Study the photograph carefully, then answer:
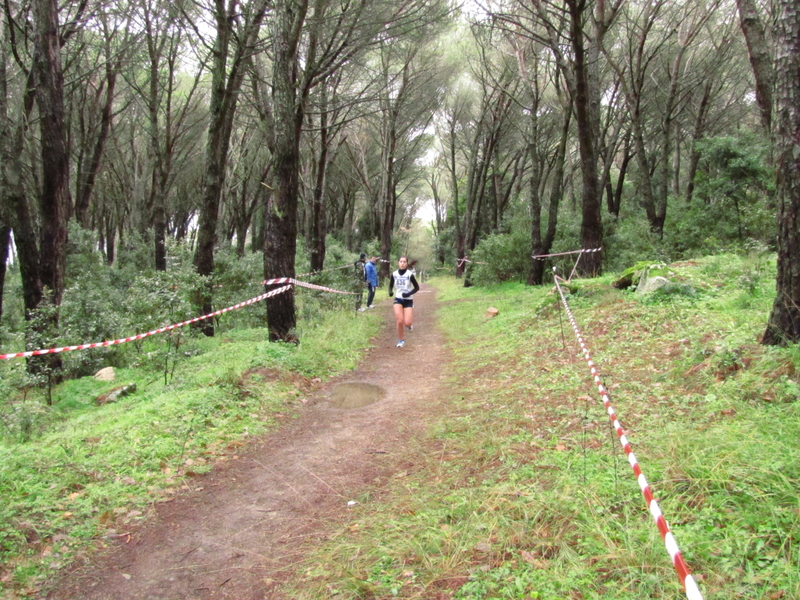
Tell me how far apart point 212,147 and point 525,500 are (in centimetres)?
936

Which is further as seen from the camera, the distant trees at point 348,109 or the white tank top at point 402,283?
the white tank top at point 402,283

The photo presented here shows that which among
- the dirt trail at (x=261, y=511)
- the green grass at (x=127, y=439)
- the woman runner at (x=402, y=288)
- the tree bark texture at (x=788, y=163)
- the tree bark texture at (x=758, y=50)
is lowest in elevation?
the dirt trail at (x=261, y=511)

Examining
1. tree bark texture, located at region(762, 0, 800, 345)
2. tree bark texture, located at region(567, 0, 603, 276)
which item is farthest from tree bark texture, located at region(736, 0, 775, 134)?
tree bark texture, located at region(762, 0, 800, 345)

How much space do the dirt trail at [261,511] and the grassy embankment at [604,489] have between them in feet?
0.87

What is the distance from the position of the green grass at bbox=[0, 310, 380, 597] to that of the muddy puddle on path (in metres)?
0.51

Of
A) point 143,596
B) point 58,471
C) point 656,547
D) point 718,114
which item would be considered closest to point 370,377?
point 58,471

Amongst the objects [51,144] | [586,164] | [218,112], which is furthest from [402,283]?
[51,144]

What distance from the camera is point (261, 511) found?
3.86m

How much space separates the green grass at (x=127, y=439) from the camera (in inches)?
133

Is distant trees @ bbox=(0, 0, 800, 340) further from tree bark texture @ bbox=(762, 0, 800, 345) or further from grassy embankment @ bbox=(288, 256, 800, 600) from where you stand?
grassy embankment @ bbox=(288, 256, 800, 600)

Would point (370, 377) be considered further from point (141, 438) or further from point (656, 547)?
point (656, 547)

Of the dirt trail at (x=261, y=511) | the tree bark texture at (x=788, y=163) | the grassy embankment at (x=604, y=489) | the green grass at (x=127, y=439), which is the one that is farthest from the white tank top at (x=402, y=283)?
the tree bark texture at (x=788, y=163)

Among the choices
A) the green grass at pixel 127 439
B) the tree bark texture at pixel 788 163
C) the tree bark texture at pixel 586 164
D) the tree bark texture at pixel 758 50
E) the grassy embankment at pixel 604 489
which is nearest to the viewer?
the grassy embankment at pixel 604 489

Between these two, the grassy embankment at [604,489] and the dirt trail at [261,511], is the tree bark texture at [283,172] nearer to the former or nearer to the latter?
the dirt trail at [261,511]
